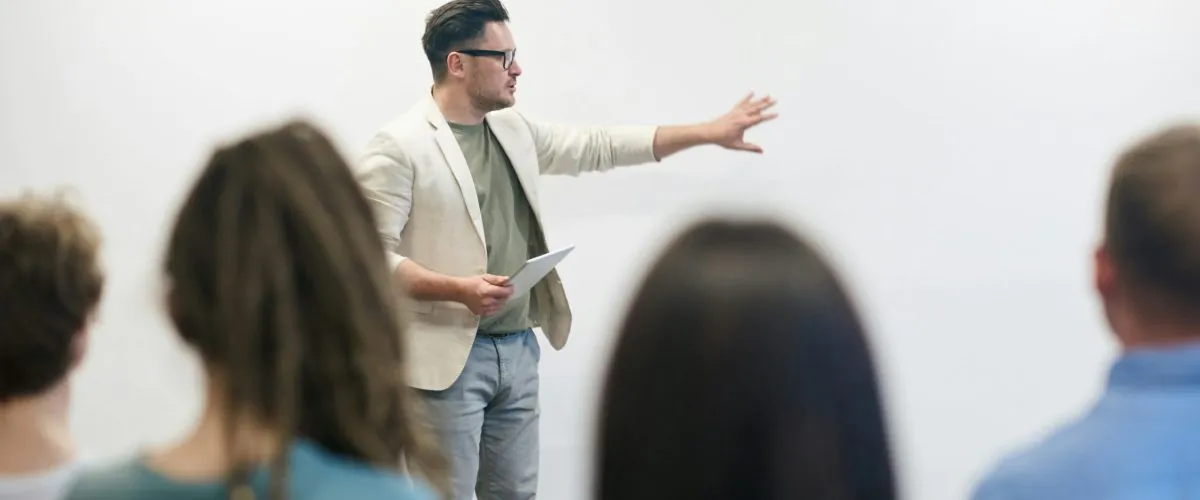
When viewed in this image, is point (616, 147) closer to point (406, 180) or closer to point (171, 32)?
point (406, 180)

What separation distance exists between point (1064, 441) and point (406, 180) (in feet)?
5.24

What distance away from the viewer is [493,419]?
2455mm

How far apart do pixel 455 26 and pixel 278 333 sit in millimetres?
1666

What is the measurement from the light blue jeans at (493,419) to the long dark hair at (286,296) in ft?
4.61

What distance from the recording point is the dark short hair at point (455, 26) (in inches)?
95.7

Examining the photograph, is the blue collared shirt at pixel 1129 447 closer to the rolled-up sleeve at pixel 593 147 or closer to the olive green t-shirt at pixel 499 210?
the olive green t-shirt at pixel 499 210

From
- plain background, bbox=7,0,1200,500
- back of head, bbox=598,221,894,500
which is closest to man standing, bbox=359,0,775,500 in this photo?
plain background, bbox=7,0,1200,500

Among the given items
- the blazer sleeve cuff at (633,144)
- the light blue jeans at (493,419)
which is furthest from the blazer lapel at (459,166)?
the blazer sleeve cuff at (633,144)

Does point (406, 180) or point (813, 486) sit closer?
point (813, 486)

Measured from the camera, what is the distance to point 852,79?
8.90 feet

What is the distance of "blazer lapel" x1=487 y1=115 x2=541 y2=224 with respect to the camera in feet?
7.98

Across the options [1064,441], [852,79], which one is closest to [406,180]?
[852,79]

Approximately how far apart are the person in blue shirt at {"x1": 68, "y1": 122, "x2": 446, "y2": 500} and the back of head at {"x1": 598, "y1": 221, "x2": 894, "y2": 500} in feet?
0.74

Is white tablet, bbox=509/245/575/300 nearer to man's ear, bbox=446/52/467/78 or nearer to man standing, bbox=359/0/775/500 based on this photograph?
man standing, bbox=359/0/775/500
